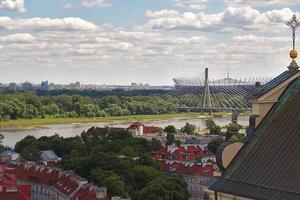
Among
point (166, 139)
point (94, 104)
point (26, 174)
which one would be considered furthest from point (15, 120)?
point (26, 174)

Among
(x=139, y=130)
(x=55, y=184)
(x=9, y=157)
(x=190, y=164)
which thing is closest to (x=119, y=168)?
(x=55, y=184)

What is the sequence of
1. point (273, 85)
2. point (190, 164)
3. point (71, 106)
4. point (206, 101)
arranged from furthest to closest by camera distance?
point (206, 101)
point (71, 106)
point (190, 164)
point (273, 85)

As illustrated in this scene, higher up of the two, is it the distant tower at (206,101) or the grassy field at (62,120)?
the distant tower at (206,101)

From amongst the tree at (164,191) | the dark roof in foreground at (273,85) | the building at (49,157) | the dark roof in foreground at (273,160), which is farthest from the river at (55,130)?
the dark roof in foreground at (273,160)

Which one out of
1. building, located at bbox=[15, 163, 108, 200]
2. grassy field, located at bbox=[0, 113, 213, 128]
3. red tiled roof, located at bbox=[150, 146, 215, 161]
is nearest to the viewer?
building, located at bbox=[15, 163, 108, 200]

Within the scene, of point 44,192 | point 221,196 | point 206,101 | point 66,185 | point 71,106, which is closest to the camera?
point 221,196

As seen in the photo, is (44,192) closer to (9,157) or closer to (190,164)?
(9,157)

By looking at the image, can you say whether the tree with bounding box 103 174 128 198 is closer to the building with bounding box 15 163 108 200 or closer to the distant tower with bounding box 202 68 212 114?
the building with bounding box 15 163 108 200

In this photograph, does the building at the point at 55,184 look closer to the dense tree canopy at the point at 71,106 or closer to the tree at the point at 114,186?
the tree at the point at 114,186

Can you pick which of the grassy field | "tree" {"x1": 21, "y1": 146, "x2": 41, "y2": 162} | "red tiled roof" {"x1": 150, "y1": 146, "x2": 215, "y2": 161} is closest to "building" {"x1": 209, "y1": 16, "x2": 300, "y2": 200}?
"tree" {"x1": 21, "y1": 146, "x2": 41, "y2": 162}
